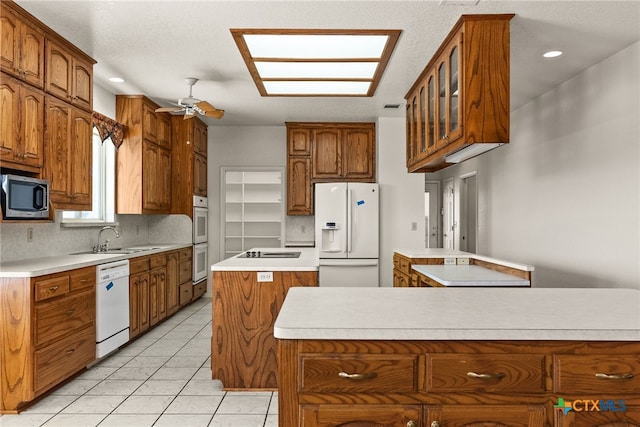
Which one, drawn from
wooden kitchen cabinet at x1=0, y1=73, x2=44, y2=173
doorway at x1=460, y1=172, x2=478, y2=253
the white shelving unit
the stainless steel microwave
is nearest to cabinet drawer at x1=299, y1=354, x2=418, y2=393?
the stainless steel microwave

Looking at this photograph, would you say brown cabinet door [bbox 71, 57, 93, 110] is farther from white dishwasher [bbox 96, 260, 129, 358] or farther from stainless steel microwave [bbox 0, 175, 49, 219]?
white dishwasher [bbox 96, 260, 129, 358]

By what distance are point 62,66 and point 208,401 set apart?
8.98 ft

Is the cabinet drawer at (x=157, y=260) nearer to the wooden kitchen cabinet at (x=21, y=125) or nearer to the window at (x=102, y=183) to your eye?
the window at (x=102, y=183)

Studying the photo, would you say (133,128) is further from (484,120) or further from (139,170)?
(484,120)

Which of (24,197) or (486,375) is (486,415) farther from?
(24,197)

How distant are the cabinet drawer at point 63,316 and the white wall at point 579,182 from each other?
424 centimetres

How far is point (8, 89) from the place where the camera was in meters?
2.62

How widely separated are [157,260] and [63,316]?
1.65 metres

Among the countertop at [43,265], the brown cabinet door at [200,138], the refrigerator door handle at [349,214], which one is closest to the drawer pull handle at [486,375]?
the countertop at [43,265]

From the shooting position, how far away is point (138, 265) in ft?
13.2

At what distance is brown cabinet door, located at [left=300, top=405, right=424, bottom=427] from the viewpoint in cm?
128

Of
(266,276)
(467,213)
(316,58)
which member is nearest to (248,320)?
(266,276)

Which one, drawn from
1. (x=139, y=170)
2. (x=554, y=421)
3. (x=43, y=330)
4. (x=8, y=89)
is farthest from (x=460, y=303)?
(x=139, y=170)

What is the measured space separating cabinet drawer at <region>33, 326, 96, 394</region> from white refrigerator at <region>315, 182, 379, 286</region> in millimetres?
3018
